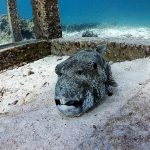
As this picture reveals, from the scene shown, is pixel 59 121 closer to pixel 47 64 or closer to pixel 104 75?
pixel 104 75

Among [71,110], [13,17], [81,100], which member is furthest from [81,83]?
[13,17]

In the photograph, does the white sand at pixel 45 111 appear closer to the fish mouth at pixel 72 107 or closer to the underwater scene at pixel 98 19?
the fish mouth at pixel 72 107

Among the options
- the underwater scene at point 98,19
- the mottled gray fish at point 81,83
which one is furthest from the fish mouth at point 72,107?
the underwater scene at point 98,19

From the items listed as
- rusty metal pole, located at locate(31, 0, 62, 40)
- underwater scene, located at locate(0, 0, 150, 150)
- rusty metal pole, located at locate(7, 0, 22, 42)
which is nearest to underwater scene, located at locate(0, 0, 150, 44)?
rusty metal pole, located at locate(31, 0, 62, 40)

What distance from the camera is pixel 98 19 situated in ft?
254

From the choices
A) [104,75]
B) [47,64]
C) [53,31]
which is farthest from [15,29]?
[104,75]

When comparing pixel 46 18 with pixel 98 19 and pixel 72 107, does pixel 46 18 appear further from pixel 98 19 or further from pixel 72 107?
pixel 98 19

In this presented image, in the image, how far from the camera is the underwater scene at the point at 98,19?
68.8 ft

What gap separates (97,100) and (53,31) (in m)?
3.66

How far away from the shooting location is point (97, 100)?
3.59 meters

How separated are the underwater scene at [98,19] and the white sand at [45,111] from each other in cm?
172

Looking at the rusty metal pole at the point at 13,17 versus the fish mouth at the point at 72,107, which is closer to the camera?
the fish mouth at the point at 72,107

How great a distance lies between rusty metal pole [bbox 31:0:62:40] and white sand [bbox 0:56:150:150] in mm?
1550

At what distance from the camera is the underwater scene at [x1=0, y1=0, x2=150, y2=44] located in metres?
21.0
